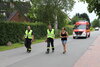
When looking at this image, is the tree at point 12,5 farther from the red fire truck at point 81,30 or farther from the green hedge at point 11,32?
the red fire truck at point 81,30

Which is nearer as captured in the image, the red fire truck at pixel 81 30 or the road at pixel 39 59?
the road at pixel 39 59

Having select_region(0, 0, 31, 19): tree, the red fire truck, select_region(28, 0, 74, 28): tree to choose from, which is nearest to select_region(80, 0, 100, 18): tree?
select_region(0, 0, 31, 19): tree

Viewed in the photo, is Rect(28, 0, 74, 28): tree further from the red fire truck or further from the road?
the road

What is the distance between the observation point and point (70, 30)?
196 feet

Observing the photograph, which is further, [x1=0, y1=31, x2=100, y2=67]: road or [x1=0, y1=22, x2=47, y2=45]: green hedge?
[x1=0, y1=22, x2=47, y2=45]: green hedge

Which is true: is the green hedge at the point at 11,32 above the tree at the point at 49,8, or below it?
below

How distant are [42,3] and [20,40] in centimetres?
1910

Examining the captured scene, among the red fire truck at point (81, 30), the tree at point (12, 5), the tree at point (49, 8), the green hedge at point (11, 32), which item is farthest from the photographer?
the tree at point (49, 8)

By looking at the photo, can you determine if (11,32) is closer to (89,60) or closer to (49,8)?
(89,60)

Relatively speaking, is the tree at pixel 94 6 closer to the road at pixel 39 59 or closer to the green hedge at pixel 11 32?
the road at pixel 39 59

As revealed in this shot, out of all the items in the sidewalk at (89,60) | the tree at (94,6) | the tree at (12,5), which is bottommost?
the sidewalk at (89,60)

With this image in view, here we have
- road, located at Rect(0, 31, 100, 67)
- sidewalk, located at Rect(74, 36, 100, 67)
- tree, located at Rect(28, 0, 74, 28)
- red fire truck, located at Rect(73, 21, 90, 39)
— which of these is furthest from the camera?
tree, located at Rect(28, 0, 74, 28)

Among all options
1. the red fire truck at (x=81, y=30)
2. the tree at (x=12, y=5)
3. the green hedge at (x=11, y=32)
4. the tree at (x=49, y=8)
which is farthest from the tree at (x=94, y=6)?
the tree at (x=49, y=8)

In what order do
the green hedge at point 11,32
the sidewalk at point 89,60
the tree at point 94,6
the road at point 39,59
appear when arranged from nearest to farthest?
the tree at point 94,6, the sidewalk at point 89,60, the road at point 39,59, the green hedge at point 11,32
